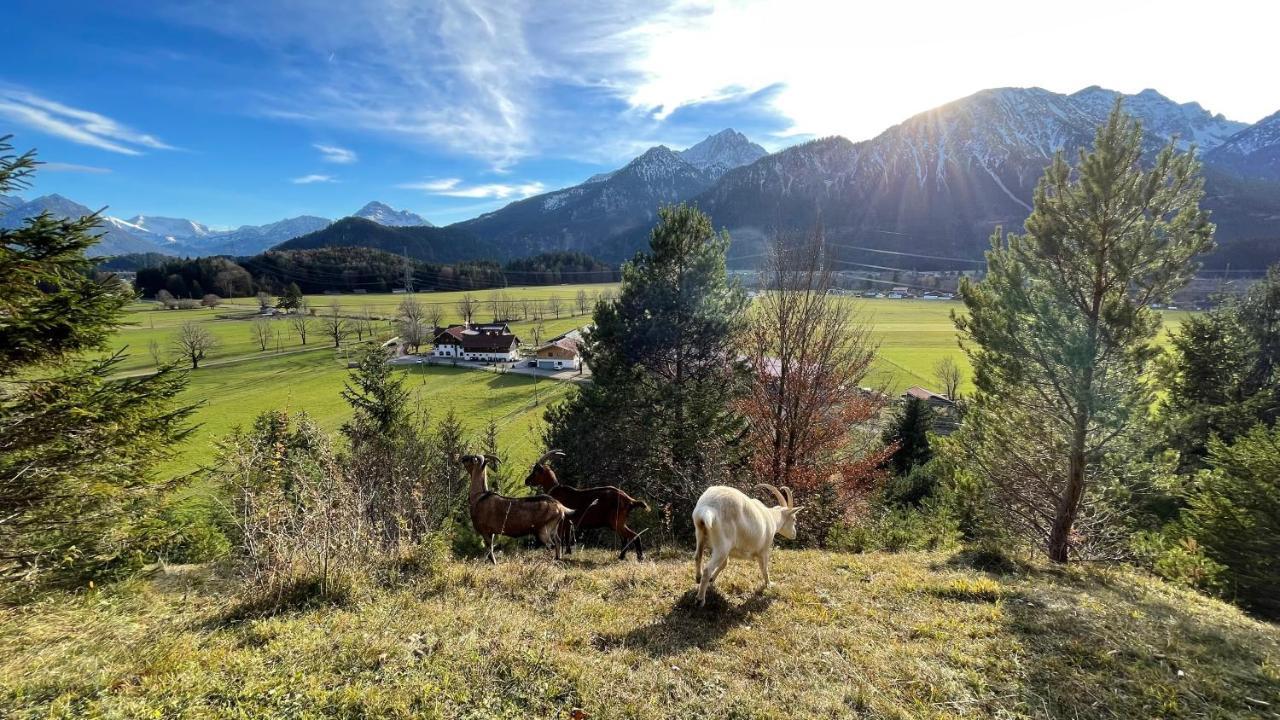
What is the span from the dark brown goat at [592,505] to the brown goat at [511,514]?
42.6 inches

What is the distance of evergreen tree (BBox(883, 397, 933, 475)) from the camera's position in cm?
2647

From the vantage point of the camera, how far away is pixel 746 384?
14.8 meters

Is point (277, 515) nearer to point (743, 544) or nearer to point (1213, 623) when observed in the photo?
point (743, 544)

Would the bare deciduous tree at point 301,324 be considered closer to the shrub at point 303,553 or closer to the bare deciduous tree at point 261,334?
the bare deciduous tree at point 261,334

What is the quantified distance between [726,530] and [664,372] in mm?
9800

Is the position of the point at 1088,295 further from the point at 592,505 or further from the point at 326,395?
the point at 326,395

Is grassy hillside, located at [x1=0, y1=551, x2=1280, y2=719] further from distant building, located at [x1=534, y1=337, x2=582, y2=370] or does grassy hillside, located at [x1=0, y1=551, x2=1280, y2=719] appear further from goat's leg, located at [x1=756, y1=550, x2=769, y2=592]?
distant building, located at [x1=534, y1=337, x2=582, y2=370]

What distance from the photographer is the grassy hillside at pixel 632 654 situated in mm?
3877

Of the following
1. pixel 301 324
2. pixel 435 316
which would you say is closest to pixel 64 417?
pixel 435 316

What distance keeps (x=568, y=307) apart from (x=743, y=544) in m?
113

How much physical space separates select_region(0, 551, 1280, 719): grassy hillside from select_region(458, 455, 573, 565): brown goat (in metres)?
1.55

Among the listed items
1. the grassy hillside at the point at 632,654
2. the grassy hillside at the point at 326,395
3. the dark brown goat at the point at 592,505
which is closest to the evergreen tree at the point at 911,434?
the grassy hillside at the point at 632,654

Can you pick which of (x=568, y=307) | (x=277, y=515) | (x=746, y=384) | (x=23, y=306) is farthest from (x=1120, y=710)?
(x=568, y=307)

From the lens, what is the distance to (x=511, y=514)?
819cm
